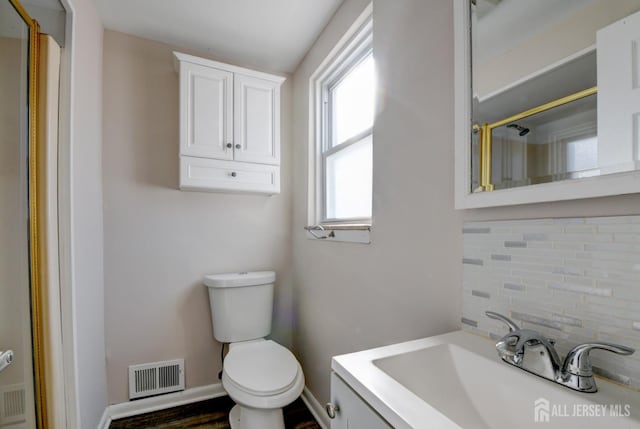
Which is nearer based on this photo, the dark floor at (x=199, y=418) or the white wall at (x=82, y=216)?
the white wall at (x=82, y=216)

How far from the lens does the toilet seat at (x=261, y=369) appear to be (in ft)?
4.43

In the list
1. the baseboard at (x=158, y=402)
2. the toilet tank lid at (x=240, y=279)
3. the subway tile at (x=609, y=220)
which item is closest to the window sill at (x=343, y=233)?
the toilet tank lid at (x=240, y=279)

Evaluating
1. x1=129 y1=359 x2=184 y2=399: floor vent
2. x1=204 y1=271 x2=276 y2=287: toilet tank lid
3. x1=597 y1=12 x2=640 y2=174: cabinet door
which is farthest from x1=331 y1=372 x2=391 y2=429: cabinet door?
x1=129 y1=359 x2=184 y2=399: floor vent

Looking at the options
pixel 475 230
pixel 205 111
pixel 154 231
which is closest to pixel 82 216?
pixel 154 231

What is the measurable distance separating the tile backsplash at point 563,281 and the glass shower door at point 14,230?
141cm

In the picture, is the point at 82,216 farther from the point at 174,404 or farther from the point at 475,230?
the point at 475,230

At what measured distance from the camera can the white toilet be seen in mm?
1341

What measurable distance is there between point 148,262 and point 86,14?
134cm

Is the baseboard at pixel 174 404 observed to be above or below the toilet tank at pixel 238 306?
below

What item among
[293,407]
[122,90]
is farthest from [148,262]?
[293,407]

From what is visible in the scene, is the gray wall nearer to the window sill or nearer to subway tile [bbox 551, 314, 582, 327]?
the window sill

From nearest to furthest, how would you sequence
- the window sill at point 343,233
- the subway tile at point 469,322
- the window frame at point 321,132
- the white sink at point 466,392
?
the white sink at point 466,392 < the subway tile at point 469,322 < the window sill at point 343,233 < the window frame at point 321,132

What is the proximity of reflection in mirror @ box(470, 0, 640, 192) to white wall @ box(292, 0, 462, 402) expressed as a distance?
11 cm

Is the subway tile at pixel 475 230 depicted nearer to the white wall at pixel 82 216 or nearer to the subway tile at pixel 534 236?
the subway tile at pixel 534 236
